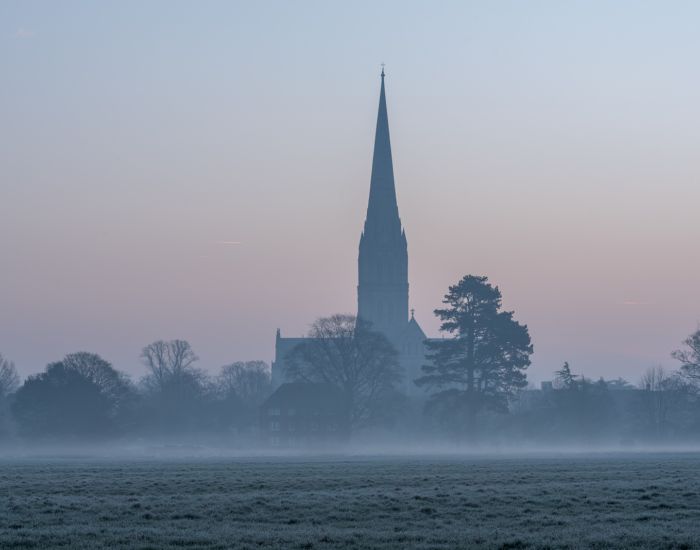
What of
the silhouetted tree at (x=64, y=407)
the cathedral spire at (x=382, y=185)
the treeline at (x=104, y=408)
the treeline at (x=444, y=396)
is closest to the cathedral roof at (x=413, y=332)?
the cathedral spire at (x=382, y=185)

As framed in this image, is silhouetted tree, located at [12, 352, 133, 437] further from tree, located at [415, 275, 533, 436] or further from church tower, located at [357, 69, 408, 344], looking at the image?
church tower, located at [357, 69, 408, 344]

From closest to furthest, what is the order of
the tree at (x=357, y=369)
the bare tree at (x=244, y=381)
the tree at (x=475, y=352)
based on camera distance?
the tree at (x=475, y=352) → the tree at (x=357, y=369) → the bare tree at (x=244, y=381)

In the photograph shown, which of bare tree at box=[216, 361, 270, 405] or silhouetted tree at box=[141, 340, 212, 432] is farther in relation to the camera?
bare tree at box=[216, 361, 270, 405]

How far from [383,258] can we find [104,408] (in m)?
95.6

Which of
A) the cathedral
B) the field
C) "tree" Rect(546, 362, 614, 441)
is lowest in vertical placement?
the field

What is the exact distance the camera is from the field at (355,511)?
21031mm

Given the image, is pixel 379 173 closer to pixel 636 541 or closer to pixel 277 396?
pixel 277 396

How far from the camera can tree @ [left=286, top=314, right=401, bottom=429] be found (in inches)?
3568

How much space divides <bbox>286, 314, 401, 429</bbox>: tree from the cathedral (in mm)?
85533

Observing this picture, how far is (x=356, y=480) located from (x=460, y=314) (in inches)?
1993

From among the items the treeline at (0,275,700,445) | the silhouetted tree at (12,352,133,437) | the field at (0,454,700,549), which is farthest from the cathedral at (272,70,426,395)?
the field at (0,454,700,549)

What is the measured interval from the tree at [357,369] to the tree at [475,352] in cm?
770

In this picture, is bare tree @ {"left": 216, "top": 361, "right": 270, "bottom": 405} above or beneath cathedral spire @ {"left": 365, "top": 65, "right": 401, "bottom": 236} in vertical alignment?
beneath

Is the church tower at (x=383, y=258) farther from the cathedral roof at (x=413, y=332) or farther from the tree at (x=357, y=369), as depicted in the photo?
the tree at (x=357, y=369)
